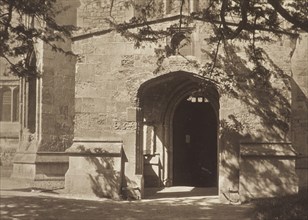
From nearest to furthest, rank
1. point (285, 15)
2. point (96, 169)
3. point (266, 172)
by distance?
point (285, 15)
point (266, 172)
point (96, 169)

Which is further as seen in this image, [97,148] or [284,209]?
[97,148]

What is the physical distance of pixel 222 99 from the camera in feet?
36.3

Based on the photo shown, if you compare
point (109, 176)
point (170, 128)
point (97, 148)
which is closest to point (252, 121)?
point (109, 176)

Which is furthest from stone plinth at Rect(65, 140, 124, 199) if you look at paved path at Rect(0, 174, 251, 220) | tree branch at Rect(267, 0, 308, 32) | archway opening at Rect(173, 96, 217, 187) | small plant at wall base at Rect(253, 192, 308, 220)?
tree branch at Rect(267, 0, 308, 32)

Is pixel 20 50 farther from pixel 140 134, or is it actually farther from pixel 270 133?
pixel 270 133

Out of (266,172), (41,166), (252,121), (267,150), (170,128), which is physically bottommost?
(41,166)

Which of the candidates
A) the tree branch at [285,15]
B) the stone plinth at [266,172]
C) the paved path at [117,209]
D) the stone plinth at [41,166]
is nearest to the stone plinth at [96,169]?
the paved path at [117,209]

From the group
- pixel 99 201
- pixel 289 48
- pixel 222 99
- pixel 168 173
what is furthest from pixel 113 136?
pixel 289 48

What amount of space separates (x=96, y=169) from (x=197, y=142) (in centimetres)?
500

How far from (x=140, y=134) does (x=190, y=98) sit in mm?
3993

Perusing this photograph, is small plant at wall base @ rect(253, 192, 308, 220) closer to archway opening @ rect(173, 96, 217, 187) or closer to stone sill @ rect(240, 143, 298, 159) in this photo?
stone sill @ rect(240, 143, 298, 159)

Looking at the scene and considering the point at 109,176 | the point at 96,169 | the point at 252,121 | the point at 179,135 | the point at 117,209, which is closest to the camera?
the point at 117,209

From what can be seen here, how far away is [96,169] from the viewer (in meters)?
11.4

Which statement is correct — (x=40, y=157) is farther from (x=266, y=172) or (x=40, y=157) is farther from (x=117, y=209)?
(x=266, y=172)
